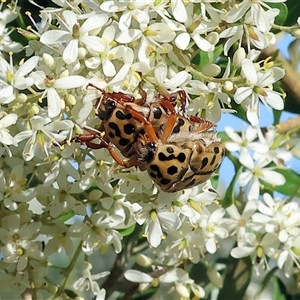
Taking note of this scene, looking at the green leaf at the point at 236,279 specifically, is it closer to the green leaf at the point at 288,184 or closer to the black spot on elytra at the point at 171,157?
the green leaf at the point at 288,184

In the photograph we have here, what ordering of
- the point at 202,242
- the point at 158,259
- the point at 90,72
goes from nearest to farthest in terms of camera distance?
the point at 90,72
the point at 202,242
the point at 158,259

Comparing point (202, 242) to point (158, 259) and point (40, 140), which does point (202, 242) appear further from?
point (40, 140)

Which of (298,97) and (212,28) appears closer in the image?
(212,28)

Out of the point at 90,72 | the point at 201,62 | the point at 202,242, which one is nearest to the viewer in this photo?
the point at 90,72

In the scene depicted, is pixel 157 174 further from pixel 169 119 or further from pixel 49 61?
pixel 49 61

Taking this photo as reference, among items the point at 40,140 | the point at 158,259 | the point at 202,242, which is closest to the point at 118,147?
the point at 40,140

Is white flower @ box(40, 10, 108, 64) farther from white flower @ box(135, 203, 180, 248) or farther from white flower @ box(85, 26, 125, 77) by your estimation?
white flower @ box(135, 203, 180, 248)

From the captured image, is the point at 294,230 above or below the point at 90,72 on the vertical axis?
below
